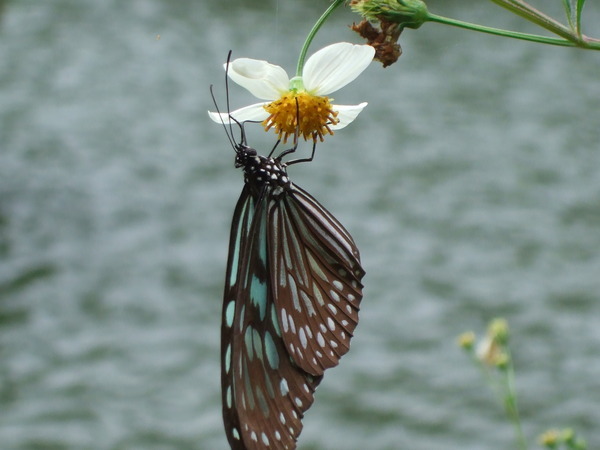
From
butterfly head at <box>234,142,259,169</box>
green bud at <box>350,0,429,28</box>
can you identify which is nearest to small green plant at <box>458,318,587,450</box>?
butterfly head at <box>234,142,259,169</box>

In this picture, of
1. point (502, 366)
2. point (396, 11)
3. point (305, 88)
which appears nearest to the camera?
point (396, 11)

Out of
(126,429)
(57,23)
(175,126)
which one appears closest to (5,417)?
(126,429)

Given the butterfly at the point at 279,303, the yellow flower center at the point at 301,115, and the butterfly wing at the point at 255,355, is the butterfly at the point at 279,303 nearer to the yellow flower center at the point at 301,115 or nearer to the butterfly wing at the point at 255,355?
the butterfly wing at the point at 255,355

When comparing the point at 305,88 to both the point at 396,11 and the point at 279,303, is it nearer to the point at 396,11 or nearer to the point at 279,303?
the point at 396,11

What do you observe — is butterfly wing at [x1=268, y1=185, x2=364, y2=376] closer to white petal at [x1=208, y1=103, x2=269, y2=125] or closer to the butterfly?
the butterfly

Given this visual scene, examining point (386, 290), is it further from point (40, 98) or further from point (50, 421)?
point (40, 98)

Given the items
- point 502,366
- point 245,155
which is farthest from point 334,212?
point 245,155

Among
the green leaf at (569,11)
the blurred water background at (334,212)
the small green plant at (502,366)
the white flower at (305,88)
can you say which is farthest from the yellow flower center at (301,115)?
the blurred water background at (334,212)
